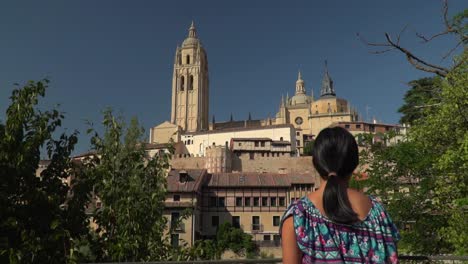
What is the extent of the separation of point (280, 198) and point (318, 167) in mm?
39370

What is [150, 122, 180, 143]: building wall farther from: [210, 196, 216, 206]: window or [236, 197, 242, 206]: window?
[236, 197, 242, 206]: window

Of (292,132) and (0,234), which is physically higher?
(292,132)

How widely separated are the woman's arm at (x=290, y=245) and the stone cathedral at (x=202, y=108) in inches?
3242

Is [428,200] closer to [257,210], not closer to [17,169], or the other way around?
[17,169]

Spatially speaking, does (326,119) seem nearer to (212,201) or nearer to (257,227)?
(257,227)

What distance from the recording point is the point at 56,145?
670 centimetres

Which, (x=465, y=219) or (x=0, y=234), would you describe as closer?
(x=0, y=234)

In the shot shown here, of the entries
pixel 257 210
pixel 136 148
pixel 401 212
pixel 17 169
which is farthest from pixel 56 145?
pixel 257 210

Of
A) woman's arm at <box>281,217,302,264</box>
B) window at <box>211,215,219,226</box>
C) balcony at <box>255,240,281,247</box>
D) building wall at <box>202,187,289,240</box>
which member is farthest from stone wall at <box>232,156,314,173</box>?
woman's arm at <box>281,217,302,264</box>

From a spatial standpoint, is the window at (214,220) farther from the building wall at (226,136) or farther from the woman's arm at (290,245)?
the building wall at (226,136)

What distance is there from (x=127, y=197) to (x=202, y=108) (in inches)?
3999

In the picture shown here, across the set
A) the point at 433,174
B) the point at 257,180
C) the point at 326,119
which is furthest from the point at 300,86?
the point at 433,174

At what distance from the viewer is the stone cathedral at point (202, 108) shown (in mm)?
94688

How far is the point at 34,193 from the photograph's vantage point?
5918 mm
